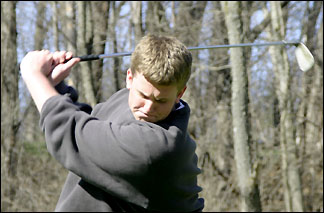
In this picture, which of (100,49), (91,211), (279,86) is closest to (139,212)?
(91,211)

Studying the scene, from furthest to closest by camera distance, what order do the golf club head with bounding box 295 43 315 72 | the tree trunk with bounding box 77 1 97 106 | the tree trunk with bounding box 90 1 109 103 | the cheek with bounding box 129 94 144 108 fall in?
the tree trunk with bounding box 90 1 109 103 < the tree trunk with bounding box 77 1 97 106 < the golf club head with bounding box 295 43 315 72 < the cheek with bounding box 129 94 144 108

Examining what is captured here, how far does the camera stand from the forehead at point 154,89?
1945 mm

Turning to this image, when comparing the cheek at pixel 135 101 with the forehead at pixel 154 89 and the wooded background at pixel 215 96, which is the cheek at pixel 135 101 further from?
the wooded background at pixel 215 96

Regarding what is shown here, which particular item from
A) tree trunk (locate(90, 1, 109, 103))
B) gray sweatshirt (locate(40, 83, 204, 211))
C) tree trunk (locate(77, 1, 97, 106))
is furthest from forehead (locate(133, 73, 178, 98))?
tree trunk (locate(90, 1, 109, 103))

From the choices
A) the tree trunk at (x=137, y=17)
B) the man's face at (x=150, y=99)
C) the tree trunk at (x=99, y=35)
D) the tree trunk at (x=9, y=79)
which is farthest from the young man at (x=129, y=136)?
the tree trunk at (x=9, y=79)

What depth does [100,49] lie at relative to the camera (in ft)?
32.6

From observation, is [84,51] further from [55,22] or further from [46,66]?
[46,66]

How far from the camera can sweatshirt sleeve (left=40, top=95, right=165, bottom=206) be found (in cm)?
189

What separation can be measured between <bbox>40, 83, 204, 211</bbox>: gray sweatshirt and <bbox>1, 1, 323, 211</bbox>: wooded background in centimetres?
553

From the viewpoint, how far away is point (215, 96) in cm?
966

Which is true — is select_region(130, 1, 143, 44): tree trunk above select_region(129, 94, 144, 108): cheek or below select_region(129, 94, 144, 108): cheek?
above

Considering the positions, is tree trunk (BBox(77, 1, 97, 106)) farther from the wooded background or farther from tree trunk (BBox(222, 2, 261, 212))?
tree trunk (BBox(222, 2, 261, 212))

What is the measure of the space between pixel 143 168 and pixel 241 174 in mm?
4183

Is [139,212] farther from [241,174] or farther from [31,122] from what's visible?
[31,122]
